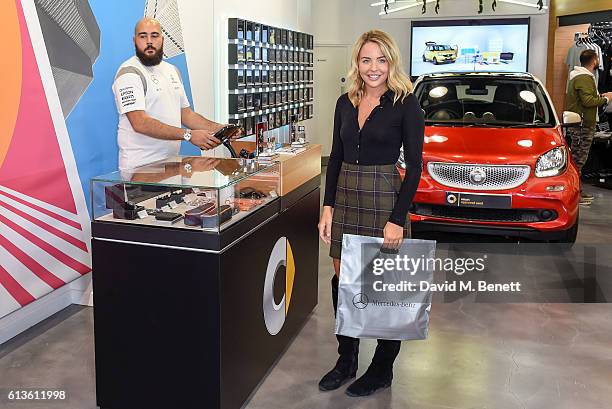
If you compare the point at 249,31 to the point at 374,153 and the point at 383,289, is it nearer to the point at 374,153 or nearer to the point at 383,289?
the point at 374,153

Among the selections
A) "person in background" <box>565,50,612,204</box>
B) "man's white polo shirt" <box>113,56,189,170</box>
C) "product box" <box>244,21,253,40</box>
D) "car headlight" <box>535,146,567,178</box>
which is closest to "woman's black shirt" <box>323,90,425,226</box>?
"man's white polo shirt" <box>113,56,189,170</box>

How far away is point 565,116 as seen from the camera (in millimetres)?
6195

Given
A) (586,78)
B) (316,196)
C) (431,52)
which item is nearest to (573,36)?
(431,52)

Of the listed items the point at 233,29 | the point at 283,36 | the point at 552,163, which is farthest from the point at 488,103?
the point at 283,36

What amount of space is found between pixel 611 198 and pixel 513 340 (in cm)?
518

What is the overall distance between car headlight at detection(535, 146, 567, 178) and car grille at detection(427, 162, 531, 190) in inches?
4.6

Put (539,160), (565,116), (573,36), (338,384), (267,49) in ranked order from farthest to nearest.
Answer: (573,36)
(267,49)
(565,116)
(539,160)
(338,384)

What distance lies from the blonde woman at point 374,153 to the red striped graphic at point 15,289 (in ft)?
5.77

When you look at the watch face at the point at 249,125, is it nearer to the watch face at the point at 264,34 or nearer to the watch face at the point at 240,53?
the watch face at the point at 240,53

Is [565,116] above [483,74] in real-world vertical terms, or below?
below

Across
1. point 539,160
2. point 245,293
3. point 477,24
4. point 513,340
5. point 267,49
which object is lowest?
point 513,340

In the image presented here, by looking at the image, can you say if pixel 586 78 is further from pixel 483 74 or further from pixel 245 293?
pixel 245 293

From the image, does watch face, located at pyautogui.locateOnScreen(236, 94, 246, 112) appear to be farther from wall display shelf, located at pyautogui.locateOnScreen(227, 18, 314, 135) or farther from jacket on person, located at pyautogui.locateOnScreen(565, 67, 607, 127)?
jacket on person, located at pyautogui.locateOnScreen(565, 67, 607, 127)

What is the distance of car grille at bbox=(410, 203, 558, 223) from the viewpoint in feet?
16.8
